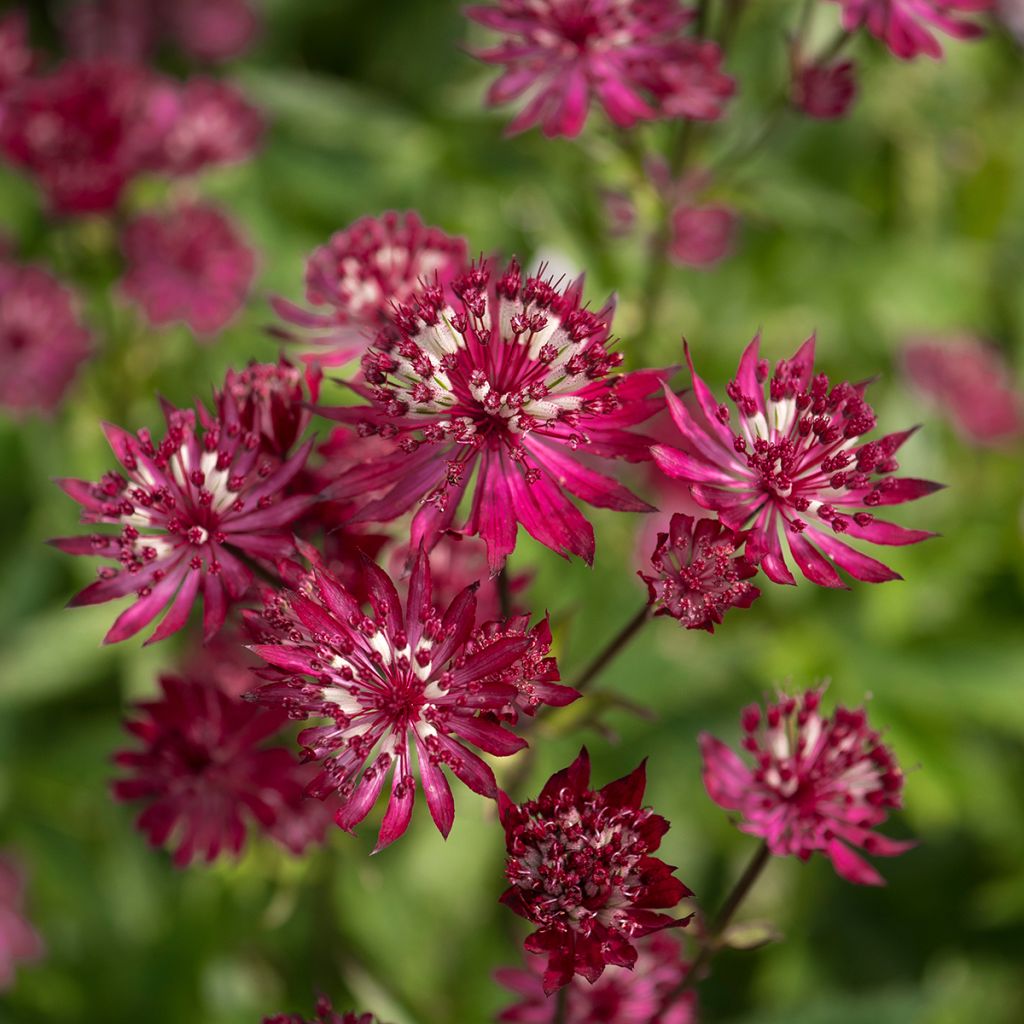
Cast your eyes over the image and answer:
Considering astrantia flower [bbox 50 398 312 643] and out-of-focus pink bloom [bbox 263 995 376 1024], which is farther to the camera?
astrantia flower [bbox 50 398 312 643]

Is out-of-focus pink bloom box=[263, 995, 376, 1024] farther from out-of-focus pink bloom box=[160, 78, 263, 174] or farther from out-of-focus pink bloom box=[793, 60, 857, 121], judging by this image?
out-of-focus pink bloom box=[160, 78, 263, 174]

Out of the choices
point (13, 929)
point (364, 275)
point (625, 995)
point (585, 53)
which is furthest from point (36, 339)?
point (625, 995)

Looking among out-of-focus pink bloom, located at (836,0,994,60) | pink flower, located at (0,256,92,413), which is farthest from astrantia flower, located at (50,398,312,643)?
pink flower, located at (0,256,92,413)

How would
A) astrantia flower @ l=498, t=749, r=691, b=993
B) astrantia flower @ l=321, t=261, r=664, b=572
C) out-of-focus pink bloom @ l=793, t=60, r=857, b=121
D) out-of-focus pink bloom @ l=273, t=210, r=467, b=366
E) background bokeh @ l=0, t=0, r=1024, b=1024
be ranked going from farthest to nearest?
background bokeh @ l=0, t=0, r=1024, b=1024 → out-of-focus pink bloom @ l=793, t=60, r=857, b=121 → out-of-focus pink bloom @ l=273, t=210, r=467, b=366 → astrantia flower @ l=321, t=261, r=664, b=572 → astrantia flower @ l=498, t=749, r=691, b=993

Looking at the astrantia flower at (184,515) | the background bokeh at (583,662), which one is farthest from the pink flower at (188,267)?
the astrantia flower at (184,515)

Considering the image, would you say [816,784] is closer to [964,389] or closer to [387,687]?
[387,687]

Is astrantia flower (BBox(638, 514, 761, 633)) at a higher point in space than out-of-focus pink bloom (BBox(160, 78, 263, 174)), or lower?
lower

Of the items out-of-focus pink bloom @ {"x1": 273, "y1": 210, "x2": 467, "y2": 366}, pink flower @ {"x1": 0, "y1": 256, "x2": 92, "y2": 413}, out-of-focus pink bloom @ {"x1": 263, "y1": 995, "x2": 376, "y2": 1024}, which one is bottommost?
out-of-focus pink bloom @ {"x1": 263, "y1": 995, "x2": 376, "y2": 1024}
